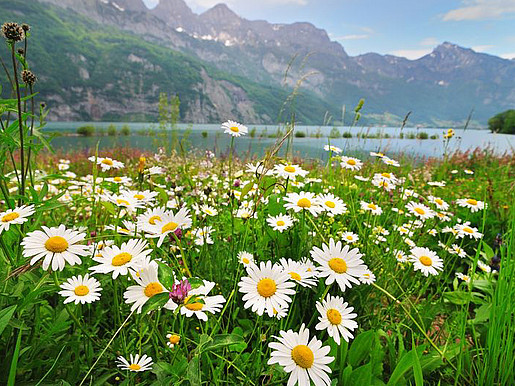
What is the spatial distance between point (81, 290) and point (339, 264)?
0.75m

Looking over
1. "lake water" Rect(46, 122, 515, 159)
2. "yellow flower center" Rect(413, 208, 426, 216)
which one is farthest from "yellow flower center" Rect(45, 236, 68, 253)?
"yellow flower center" Rect(413, 208, 426, 216)

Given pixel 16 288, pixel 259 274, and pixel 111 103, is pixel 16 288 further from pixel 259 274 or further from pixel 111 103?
pixel 111 103

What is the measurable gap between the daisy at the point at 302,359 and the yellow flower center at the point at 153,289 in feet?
0.97

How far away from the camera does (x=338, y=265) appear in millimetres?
859

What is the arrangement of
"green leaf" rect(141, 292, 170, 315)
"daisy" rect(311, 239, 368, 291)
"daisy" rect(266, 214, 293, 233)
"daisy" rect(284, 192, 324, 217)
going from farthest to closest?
"daisy" rect(266, 214, 293, 233), "daisy" rect(284, 192, 324, 217), "daisy" rect(311, 239, 368, 291), "green leaf" rect(141, 292, 170, 315)

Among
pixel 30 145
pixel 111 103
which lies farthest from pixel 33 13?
pixel 30 145

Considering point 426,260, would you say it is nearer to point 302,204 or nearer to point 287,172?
point 302,204

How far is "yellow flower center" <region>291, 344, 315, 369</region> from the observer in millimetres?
671

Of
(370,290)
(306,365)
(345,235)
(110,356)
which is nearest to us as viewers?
(306,365)

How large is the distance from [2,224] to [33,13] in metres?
170

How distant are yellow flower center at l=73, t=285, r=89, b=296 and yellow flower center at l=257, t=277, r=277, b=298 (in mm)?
508

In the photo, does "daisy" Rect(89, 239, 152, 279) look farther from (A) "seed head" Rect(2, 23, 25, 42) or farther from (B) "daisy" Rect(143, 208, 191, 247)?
(A) "seed head" Rect(2, 23, 25, 42)

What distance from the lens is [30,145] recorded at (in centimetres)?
102

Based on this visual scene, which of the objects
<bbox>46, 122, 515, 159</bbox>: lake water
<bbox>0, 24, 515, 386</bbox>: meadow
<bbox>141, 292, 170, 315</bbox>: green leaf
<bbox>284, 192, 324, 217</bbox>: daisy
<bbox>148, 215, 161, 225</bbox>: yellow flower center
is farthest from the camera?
<bbox>46, 122, 515, 159</bbox>: lake water
